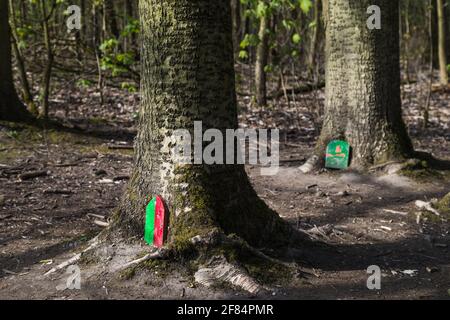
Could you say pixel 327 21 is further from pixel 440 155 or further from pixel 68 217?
pixel 68 217

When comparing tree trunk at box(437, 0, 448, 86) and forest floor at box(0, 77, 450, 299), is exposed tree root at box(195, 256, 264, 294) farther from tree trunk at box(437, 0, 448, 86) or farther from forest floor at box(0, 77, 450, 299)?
tree trunk at box(437, 0, 448, 86)

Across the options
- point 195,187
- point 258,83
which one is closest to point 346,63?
point 195,187

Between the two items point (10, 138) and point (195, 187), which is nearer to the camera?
point (195, 187)

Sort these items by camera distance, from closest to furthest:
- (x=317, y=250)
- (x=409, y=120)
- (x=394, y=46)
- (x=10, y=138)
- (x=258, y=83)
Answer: (x=317, y=250), (x=394, y=46), (x=10, y=138), (x=409, y=120), (x=258, y=83)

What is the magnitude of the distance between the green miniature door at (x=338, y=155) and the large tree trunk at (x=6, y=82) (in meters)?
4.46

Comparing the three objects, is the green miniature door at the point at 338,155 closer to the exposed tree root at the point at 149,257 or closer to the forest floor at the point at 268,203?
the forest floor at the point at 268,203

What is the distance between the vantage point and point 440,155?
9039 millimetres

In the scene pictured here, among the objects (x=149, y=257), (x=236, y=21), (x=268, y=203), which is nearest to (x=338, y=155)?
(x=268, y=203)

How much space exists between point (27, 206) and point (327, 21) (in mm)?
4158

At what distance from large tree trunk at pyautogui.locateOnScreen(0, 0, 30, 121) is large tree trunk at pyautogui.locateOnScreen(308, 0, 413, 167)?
4.55 m

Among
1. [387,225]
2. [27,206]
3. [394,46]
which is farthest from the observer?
[394,46]

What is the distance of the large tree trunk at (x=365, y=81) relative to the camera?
7.32 m
